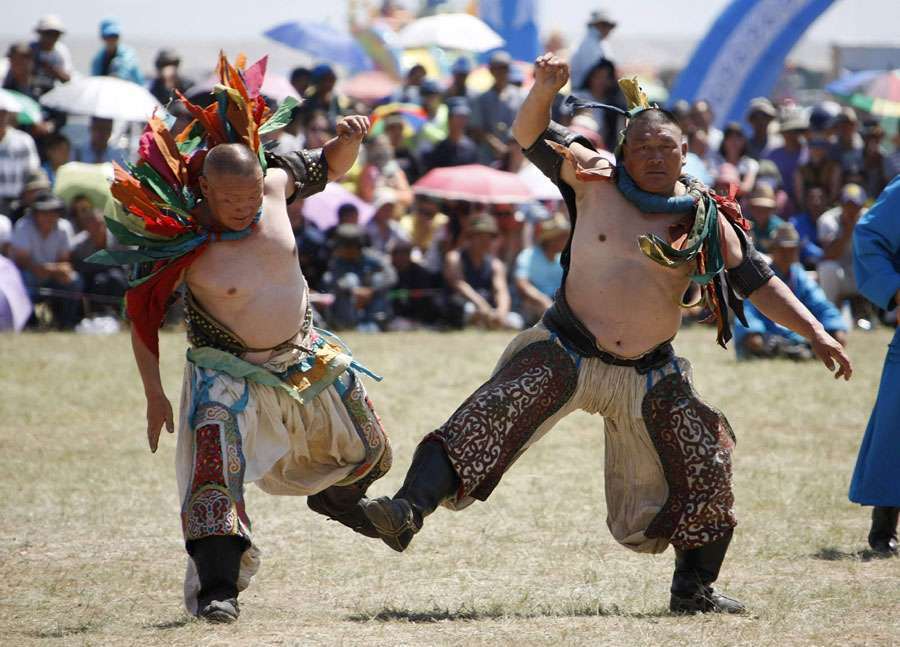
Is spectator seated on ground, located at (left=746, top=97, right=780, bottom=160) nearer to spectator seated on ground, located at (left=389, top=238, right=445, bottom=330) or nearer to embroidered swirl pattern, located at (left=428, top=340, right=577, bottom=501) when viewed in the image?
spectator seated on ground, located at (left=389, top=238, right=445, bottom=330)

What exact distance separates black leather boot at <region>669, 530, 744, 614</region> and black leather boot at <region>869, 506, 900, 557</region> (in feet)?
3.64

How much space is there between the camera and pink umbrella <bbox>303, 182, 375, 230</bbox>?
1188cm

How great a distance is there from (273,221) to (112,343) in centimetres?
643

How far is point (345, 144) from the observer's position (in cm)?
473

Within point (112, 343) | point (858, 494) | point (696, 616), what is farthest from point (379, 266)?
point (696, 616)

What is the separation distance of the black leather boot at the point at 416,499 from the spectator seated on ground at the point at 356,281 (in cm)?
717

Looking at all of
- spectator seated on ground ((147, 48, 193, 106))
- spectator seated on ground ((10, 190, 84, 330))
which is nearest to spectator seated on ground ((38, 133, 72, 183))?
spectator seated on ground ((10, 190, 84, 330))

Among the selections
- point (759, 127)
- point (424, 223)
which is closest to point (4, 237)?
point (424, 223)

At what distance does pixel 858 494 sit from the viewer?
17.3 feet

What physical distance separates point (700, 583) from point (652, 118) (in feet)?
5.39

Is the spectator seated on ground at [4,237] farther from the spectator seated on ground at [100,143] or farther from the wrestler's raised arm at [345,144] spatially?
the wrestler's raised arm at [345,144]

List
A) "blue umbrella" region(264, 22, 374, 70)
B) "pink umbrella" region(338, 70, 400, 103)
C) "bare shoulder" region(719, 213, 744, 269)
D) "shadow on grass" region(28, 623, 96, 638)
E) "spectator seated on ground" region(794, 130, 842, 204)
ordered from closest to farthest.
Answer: "shadow on grass" region(28, 623, 96, 638) < "bare shoulder" region(719, 213, 744, 269) < "spectator seated on ground" region(794, 130, 842, 204) < "blue umbrella" region(264, 22, 374, 70) < "pink umbrella" region(338, 70, 400, 103)

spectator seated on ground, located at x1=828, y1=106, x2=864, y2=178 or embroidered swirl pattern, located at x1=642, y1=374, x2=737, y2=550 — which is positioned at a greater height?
embroidered swirl pattern, located at x1=642, y1=374, x2=737, y2=550

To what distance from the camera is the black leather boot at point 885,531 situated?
525 cm
